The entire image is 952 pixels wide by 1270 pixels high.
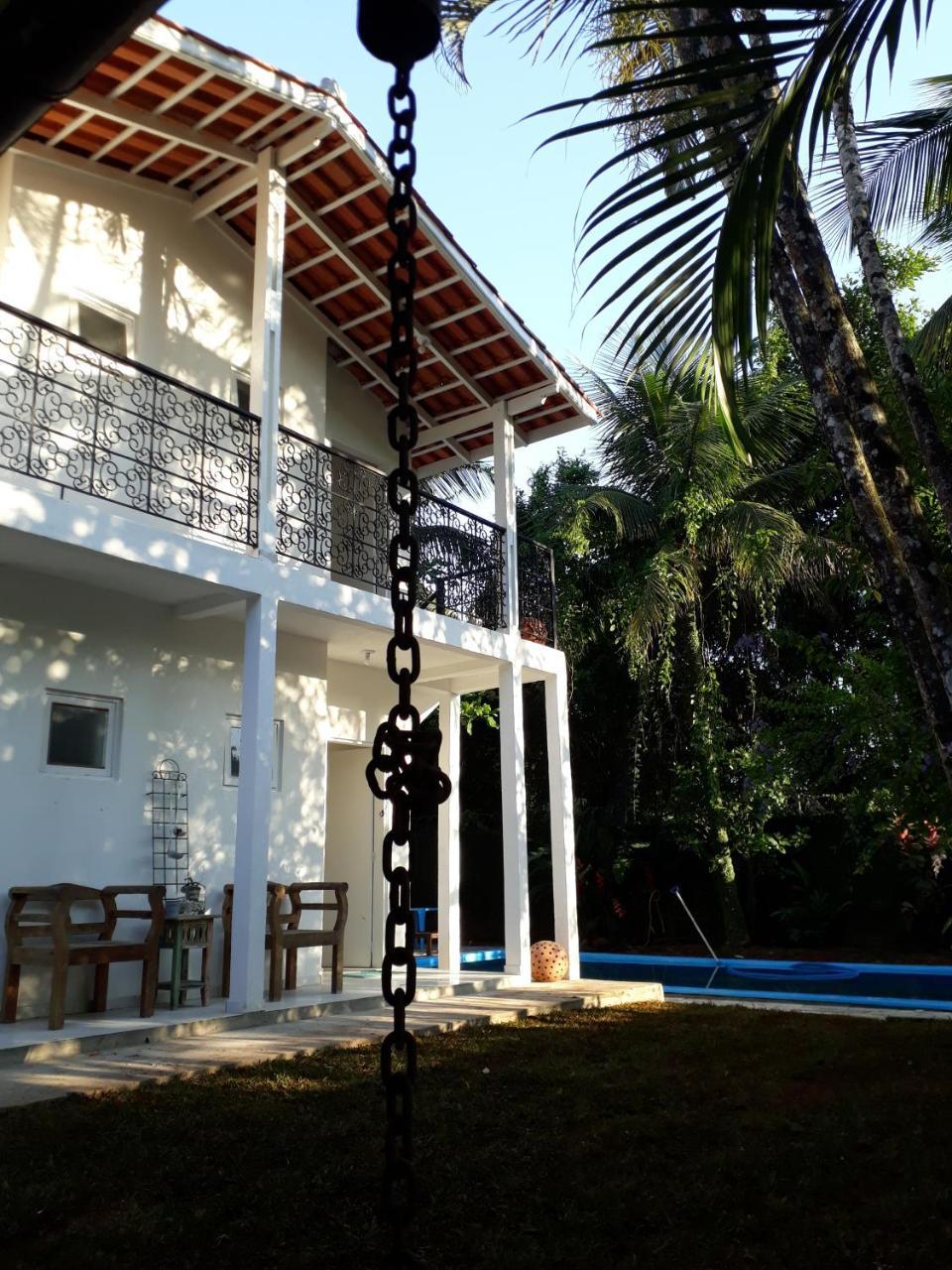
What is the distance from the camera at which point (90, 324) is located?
9.05 metres

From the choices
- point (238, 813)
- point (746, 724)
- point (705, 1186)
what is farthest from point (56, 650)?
point (746, 724)

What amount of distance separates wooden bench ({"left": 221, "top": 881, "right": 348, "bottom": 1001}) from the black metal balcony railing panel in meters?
2.93

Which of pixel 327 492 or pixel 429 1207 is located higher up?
pixel 327 492

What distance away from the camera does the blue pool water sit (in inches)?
484

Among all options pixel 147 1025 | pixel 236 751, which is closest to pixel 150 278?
pixel 236 751

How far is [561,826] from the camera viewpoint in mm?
11508

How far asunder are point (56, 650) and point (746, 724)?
41.1 ft

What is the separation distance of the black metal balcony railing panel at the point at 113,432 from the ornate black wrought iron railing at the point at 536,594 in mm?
3810

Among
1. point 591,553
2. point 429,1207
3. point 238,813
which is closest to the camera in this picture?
point 429,1207

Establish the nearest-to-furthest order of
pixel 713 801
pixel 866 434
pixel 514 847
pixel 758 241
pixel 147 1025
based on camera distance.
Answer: pixel 758 241
pixel 866 434
pixel 147 1025
pixel 514 847
pixel 713 801

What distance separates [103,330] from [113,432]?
1.05 metres

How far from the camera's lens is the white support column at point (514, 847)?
1055cm

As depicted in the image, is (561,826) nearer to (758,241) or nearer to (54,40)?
(758,241)

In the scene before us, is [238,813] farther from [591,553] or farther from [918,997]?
[591,553]
